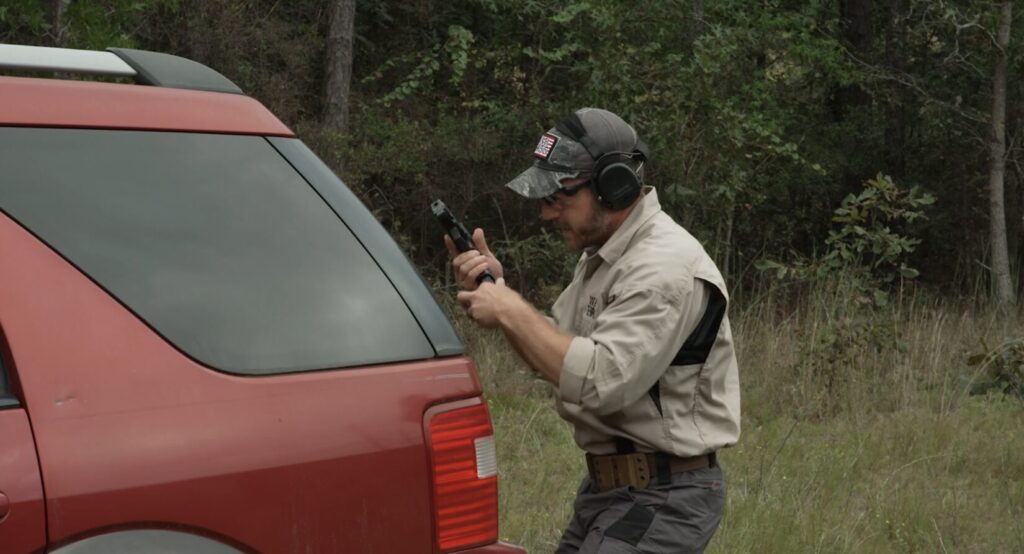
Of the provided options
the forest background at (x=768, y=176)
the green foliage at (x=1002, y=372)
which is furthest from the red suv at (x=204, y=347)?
the green foliage at (x=1002, y=372)

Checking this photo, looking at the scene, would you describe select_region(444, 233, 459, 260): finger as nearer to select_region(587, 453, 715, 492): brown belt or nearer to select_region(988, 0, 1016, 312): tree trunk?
select_region(587, 453, 715, 492): brown belt

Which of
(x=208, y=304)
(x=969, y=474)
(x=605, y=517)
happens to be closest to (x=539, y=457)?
(x=969, y=474)

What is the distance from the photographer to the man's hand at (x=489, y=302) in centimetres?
345

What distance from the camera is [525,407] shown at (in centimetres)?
891

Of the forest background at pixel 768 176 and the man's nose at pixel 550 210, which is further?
the forest background at pixel 768 176

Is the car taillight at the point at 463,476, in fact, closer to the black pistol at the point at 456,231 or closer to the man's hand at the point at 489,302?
the man's hand at the point at 489,302

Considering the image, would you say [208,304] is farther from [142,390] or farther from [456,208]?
[456,208]

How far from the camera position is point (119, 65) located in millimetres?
2871

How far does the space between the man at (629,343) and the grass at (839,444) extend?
7.33 ft

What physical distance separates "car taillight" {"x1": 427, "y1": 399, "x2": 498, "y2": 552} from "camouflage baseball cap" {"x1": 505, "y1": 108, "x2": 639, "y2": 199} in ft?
3.16

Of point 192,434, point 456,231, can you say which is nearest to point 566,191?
point 456,231

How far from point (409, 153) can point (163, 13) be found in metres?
3.39

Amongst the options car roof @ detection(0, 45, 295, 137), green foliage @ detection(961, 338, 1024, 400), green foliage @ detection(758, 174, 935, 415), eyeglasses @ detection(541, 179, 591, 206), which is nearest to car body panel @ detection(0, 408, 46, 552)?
car roof @ detection(0, 45, 295, 137)

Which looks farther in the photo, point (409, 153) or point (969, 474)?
point (409, 153)
